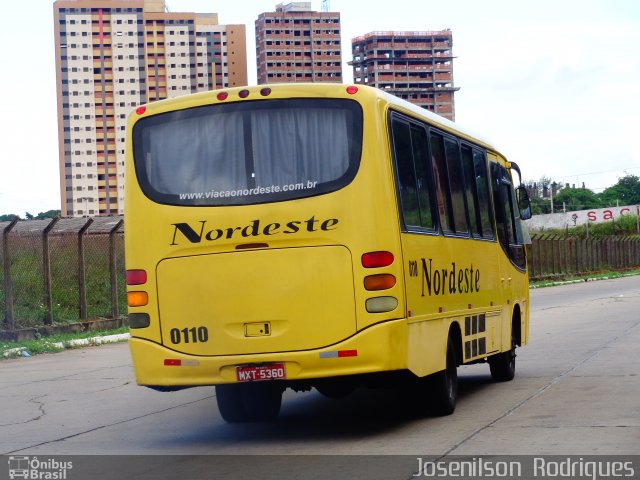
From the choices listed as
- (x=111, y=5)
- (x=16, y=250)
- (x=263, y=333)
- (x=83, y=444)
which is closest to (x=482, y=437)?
(x=263, y=333)

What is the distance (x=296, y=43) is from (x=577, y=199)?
2048 inches

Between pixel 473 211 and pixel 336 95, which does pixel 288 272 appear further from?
pixel 473 211

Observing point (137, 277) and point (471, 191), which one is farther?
point (471, 191)

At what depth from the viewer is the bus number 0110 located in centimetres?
1007

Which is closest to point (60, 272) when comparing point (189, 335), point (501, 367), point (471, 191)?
point (501, 367)

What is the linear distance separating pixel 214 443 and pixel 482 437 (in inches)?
94.0

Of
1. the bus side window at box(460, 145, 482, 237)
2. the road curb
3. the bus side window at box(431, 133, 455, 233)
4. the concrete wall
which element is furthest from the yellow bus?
the concrete wall

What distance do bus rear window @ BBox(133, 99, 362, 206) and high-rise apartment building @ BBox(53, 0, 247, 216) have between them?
532 feet

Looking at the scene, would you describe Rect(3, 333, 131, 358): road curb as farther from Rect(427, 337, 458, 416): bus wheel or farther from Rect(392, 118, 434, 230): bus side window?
Rect(392, 118, 434, 230): bus side window

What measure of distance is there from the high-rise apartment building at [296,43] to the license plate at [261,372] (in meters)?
183

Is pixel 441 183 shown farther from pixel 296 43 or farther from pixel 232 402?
pixel 296 43

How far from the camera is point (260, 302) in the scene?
392 inches

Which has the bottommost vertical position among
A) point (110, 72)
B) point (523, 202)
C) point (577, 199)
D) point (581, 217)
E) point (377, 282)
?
point (377, 282)

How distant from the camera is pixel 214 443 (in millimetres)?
10438
